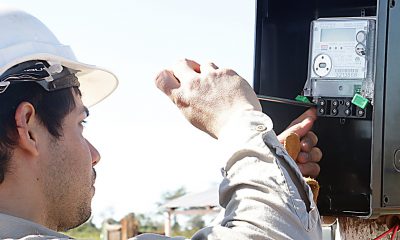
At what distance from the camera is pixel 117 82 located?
2.43 meters

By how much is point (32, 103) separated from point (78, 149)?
0.52 ft

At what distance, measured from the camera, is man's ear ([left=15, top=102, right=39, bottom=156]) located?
1903mm

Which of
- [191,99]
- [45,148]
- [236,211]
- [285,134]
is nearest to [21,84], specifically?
[45,148]

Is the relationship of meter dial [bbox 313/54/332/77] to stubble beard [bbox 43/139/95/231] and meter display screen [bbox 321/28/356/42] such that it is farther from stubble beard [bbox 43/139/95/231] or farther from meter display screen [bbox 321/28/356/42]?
stubble beard [bbox 43/139/95/231]

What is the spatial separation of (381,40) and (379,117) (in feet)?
0.72

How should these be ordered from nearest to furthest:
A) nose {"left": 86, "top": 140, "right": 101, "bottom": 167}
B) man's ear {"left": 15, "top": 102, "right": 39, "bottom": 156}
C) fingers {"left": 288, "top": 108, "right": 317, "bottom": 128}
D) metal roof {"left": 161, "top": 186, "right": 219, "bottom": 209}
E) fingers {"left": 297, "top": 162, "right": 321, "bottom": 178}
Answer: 1. man's ear {"left": 15, "top": 102, "right": 39, "bottom": 156}
2. nose {"left": 86, "top": 140, "right": 101, "bottom": 167}
3. fingers {"left": 297, "top": 162, "right": 321, "bottom": 178}
4. fingers {"left": 288, "top": 108, "right": 317, "bottom": 128}
5. metal roof {"left": 161, "top": 186, "right": 219, "bottom": 209}

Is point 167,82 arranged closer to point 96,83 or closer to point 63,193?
point 63,193

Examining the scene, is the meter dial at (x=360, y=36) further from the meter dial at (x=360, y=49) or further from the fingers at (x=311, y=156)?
the fingers at (x=311, y=156)

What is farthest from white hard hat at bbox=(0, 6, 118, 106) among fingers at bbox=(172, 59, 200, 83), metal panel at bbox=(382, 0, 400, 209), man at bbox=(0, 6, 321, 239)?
metal panel at bbox=(382, 0, 400, 209)

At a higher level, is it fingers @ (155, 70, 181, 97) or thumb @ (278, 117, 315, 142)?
fingers @ (155, 70, 181, 97)

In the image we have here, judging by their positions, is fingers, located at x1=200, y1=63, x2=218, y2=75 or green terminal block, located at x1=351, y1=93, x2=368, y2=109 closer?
fingers, located at x1=200, y1=63, x2=218, y2=75

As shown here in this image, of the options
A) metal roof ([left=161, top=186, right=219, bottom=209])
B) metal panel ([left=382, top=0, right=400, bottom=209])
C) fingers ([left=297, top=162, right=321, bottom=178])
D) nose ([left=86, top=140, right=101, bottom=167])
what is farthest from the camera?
metal roof ([left=161, top=186, right=219, bottom=209])

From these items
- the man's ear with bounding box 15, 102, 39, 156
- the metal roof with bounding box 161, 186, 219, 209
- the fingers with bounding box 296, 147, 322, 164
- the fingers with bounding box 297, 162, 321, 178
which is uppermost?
the man's ear with bounding box 15, 102, 39, 156

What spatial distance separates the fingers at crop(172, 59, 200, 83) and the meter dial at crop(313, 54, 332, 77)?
68 centimetres
